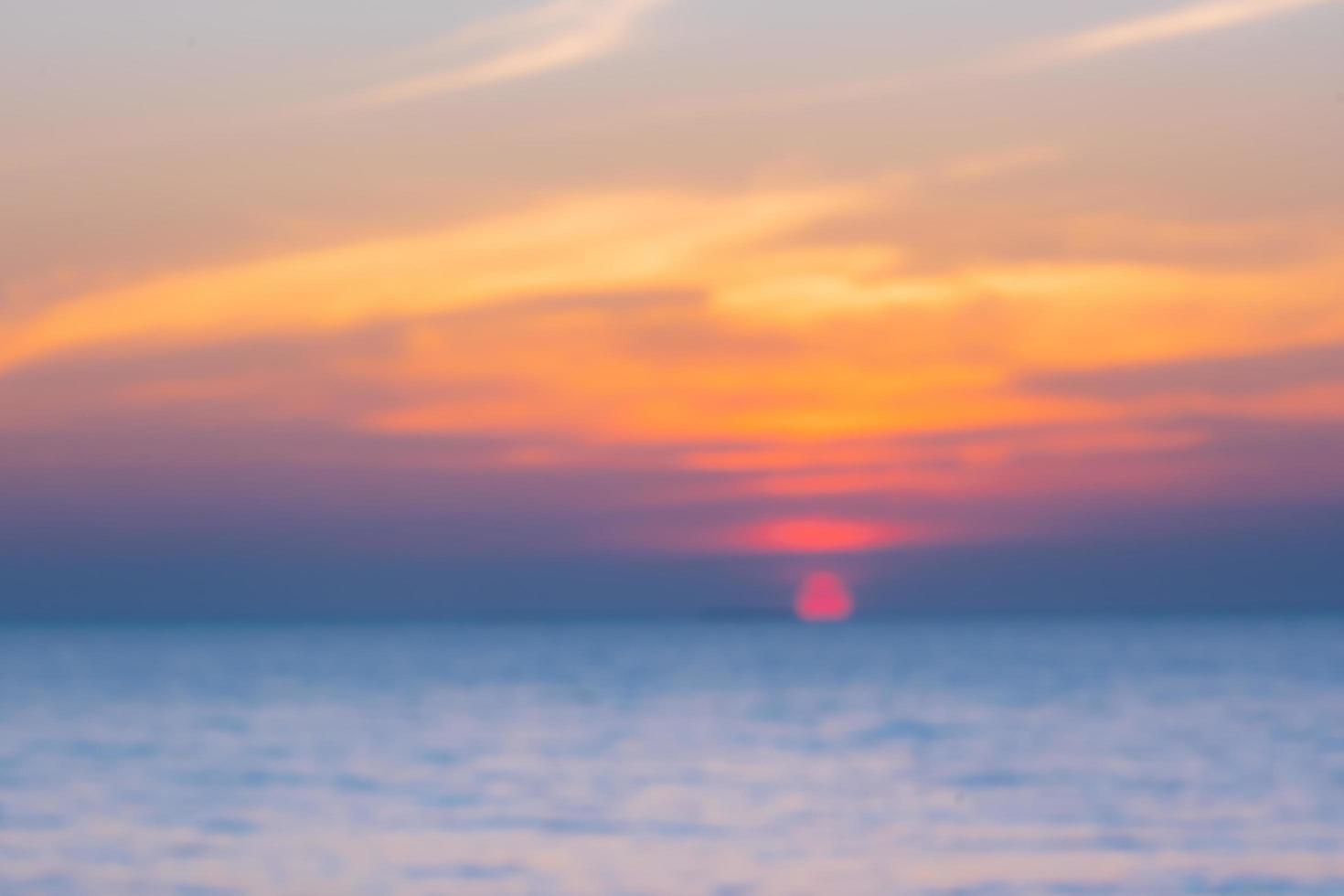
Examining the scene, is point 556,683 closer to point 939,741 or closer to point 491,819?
point 939,741

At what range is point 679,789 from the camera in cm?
3825

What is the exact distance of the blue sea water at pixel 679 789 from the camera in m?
27.6

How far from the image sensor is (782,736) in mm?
52781

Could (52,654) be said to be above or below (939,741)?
above

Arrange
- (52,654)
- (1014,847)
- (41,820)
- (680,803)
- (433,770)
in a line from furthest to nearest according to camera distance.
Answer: (52,654) → (433,770) → (680,803) → (41,820) → (1014,847)

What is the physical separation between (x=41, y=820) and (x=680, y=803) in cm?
1032

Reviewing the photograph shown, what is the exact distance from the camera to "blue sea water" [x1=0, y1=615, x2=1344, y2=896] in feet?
90.6

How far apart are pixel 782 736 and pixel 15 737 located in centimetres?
1932

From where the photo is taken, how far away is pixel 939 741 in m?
50.2

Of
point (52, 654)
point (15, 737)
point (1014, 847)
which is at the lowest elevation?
point (1014, 847)

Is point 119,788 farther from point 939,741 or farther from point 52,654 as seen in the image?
point 52,654

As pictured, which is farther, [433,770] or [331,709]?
[331,709]

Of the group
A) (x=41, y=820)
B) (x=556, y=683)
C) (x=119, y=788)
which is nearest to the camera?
(x=41, y=820)

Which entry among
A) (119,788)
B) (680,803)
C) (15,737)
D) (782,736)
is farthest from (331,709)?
(680,803)
